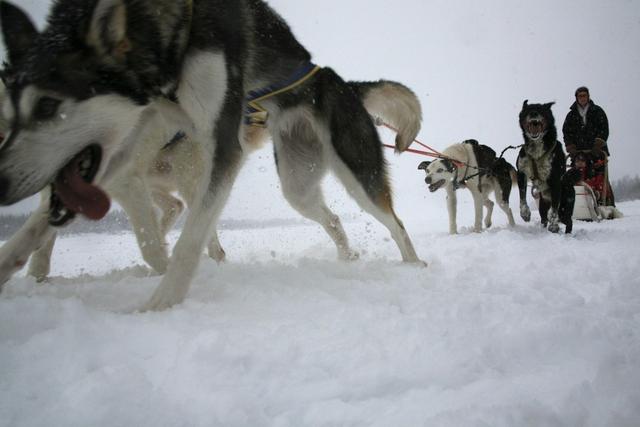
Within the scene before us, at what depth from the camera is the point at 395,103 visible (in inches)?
115

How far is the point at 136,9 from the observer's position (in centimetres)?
143

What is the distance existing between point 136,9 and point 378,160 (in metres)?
1.63

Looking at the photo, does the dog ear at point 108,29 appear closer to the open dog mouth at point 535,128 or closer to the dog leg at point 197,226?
the dog leg at point 197,226

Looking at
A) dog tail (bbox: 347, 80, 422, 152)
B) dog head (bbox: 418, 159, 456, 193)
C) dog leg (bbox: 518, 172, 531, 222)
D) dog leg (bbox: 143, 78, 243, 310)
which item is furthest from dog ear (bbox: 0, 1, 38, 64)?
dog head (bbox: 418, 159, 456, 193)

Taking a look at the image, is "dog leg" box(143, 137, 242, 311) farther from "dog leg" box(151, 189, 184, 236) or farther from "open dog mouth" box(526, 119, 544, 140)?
"open dog mouth" box(526, 119, 544, 140)

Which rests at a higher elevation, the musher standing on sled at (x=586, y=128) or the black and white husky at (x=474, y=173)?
the musher standing on sled at (x=586, y=128)

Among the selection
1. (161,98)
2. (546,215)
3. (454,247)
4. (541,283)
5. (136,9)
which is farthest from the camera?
(546,215)

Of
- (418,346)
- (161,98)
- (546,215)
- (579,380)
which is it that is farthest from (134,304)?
(546,215)

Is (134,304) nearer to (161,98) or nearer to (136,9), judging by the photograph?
(161,98)

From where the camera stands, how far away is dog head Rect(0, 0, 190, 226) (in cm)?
125

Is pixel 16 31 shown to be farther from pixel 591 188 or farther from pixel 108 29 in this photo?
pixel 591 188

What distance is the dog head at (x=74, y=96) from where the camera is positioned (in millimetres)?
1251

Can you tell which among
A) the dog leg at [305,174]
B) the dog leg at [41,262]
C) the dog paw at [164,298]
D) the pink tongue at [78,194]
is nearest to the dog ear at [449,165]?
the dog leg at [305,174]

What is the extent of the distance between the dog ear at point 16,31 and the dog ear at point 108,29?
0.32 meters
